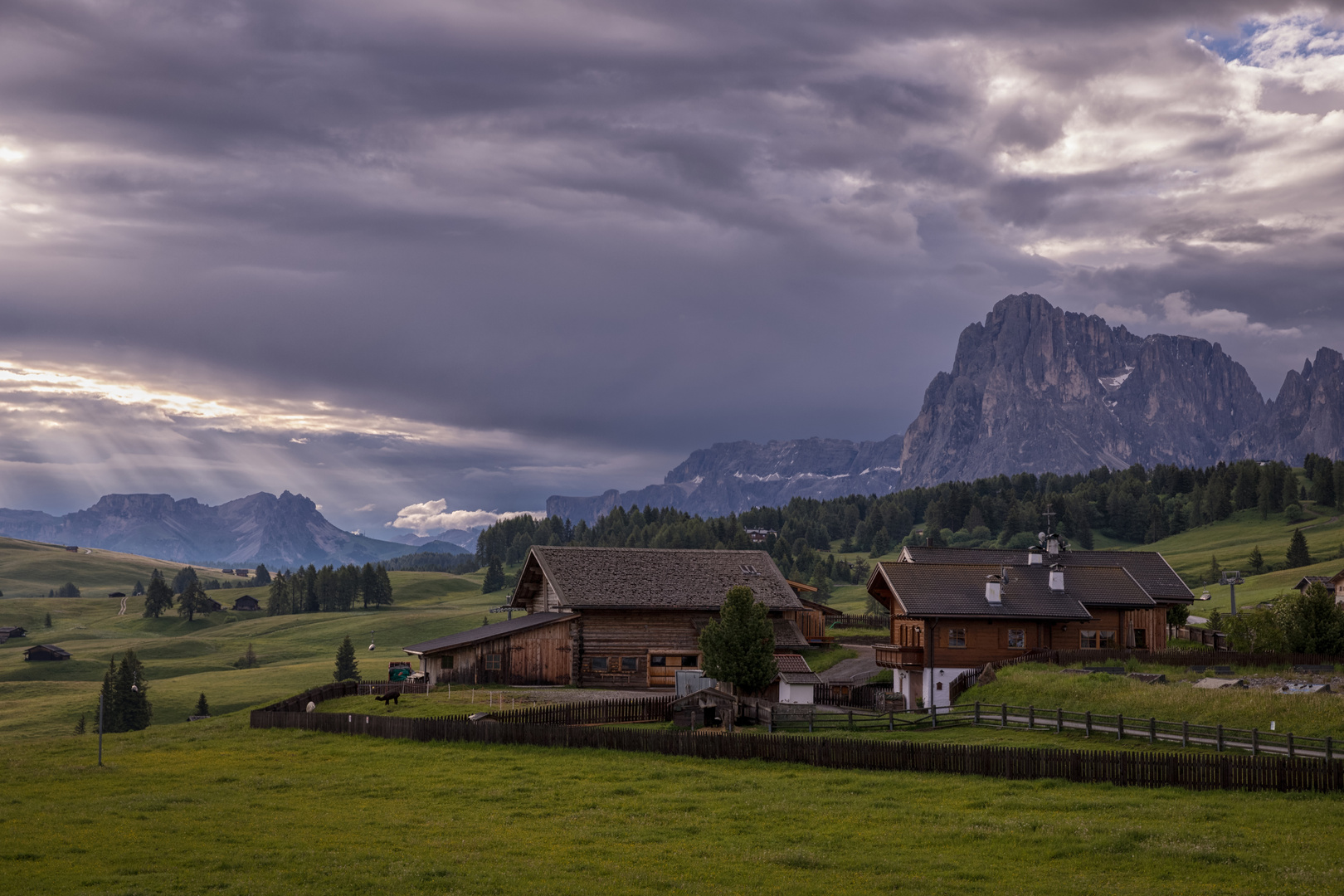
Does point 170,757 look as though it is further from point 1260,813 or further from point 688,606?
point 1260,813

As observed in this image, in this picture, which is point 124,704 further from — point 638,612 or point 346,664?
point 638,612

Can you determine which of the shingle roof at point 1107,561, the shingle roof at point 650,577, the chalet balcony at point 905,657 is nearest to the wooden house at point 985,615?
the chalet balcony at point 905,657

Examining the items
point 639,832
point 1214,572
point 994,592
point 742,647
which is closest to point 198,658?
point 742,647

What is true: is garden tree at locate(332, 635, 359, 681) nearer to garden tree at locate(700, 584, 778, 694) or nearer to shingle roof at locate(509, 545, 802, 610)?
shingle roof at locate(509, 545, 802, 610)

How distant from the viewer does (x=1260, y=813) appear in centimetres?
2491

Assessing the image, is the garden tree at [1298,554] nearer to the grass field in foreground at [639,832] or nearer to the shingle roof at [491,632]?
the shingle roof at [491,632]

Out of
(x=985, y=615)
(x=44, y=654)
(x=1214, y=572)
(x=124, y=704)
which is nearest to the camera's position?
(x=985, y=615)

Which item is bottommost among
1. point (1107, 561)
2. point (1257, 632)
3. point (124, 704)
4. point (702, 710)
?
point (124, 704)

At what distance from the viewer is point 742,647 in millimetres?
49281

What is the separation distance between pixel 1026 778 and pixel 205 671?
133368mm

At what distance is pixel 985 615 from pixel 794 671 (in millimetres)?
10797

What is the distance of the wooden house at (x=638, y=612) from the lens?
209 feet

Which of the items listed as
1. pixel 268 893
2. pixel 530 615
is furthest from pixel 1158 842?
pixel 530 615

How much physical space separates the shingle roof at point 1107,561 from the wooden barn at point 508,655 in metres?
22.2
